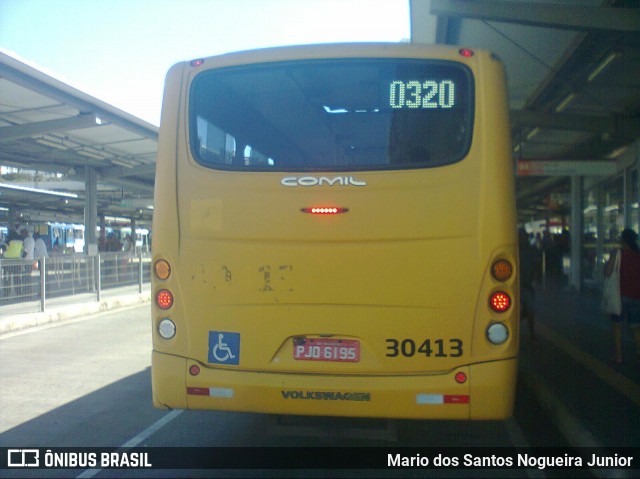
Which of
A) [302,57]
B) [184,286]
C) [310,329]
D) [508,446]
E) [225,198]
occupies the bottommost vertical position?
[508,446]

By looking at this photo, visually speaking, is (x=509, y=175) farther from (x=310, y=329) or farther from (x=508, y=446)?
(x=508, y=446)

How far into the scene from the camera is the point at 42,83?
1288cm

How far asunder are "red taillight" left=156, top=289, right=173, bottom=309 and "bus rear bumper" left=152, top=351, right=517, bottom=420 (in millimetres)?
618

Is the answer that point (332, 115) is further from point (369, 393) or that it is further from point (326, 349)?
point (369, 393)

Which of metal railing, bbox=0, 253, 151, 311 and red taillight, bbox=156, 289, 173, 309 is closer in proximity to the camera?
red taillight, bbox=156, 289, 173, 309

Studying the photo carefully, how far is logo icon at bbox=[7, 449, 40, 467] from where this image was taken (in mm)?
5395

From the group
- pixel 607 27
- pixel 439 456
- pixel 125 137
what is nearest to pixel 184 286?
pixel 439 456

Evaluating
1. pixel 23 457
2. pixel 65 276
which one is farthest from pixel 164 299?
pixel 65 276

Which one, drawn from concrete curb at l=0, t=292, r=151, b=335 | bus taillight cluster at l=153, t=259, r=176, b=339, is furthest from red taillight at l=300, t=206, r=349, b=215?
concrete curb at l=0, t=292, r=151, b=335

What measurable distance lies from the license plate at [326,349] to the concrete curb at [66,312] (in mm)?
9780

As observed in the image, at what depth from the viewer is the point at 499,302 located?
485cm

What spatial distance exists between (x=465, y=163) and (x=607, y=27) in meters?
4.79

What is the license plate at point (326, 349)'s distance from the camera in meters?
4.90

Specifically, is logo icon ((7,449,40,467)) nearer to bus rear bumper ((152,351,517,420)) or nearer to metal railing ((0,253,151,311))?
bus rear bumper ((152,351,517,420))
